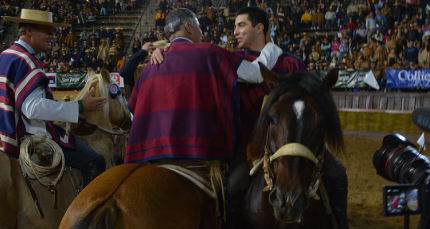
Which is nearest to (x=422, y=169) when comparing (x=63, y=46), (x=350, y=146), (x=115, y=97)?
(x=115, y=97)

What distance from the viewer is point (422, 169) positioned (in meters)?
1.94

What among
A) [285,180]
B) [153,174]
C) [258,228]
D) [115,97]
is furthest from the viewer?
[115,97]

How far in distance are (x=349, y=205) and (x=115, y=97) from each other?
11.6 ft

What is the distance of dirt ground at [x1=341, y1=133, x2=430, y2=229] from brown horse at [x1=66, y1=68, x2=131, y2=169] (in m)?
2.43

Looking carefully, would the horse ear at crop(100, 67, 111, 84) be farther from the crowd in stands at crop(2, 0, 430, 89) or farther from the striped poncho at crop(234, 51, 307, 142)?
the crowd in stands at crop(2, 0, 430, 89)

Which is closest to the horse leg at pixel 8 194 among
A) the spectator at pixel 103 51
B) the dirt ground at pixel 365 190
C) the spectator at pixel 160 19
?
the dirt ground at pixel 365 190

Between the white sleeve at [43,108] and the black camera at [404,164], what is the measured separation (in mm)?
2246

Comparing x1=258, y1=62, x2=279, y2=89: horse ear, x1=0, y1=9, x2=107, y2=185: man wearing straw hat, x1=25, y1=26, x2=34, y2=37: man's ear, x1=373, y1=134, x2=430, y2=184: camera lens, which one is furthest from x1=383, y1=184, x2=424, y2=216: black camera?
x1=25, y1=26, x2=34, y2=37: man's ear

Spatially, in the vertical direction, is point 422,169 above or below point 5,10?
below

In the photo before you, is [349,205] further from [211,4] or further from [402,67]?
[211,4]

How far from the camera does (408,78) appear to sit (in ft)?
33.8

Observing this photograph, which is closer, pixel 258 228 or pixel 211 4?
A: pixel 258 228

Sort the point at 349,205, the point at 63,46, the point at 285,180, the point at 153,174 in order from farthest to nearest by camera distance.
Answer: the point at 63,46, the point at 349,205, the point at 153,174, the point at 285,180

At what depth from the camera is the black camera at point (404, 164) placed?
1861 millimetres
